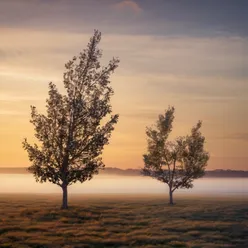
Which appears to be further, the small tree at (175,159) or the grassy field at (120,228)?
the small tree at (175,159)

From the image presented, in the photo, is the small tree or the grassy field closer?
the grassy field

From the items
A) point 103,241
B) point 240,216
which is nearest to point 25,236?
point 103,241

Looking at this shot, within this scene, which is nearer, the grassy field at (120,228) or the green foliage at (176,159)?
the grassy field at (120,228)

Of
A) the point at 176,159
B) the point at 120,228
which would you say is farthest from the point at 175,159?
the point at 120,228

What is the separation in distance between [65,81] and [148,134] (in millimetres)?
25344

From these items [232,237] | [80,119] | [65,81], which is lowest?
[232,237]

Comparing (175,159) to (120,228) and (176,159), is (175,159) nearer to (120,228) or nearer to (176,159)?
(176,159)

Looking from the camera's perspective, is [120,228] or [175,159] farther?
[175,159]

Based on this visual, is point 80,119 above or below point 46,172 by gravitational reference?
above

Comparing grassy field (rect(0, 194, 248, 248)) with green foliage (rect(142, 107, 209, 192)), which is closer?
grassy field (rect(0, 194, 248, 248))

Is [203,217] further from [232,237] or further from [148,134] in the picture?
[148,134]

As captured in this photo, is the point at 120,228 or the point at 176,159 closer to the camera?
the point at 120,228

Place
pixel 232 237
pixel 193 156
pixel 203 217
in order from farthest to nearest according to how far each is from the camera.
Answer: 1. pixel 193 156
2. pixel 203 217
3. pixel 232 237

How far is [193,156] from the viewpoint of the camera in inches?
3123
